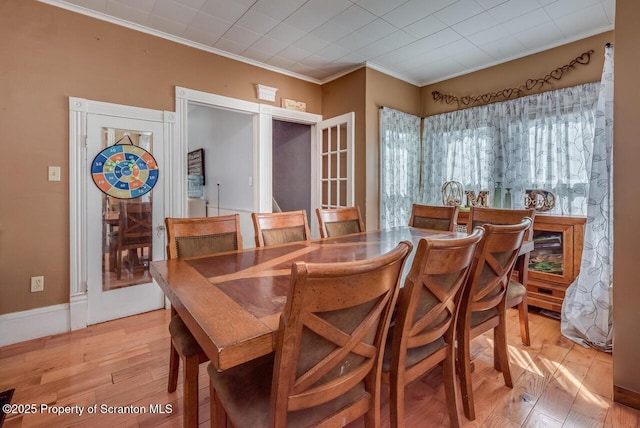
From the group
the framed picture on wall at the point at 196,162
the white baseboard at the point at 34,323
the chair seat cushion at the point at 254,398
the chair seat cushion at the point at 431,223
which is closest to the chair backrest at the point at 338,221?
the chair seat cushion at the point at 431,223

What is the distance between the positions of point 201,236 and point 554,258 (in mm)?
3017

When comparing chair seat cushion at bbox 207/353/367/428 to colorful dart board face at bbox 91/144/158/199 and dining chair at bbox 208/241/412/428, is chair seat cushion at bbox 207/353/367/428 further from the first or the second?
colorful dart board face at bbox 91/144/158/199

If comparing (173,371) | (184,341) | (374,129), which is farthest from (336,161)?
(184,341)

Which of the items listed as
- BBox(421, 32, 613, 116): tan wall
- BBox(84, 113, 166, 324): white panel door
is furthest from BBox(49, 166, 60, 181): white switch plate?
BBox(421, 32, 613, 116): tan wall

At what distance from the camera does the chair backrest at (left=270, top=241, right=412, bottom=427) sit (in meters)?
0.79

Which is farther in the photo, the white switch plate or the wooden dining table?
the white switch plate

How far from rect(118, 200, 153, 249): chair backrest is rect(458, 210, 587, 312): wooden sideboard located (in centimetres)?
367

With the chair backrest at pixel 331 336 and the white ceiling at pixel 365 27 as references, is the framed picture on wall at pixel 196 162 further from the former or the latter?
the chair backrest at pixel 331 336

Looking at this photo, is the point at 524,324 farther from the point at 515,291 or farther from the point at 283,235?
the point at 283,235

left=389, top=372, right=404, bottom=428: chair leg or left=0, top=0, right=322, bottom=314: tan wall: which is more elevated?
left=0, top=0, right=322, bottom=314: tan wall

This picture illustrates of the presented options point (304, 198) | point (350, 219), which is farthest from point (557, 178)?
point (304, 198)

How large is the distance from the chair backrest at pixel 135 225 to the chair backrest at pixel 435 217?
2580mm

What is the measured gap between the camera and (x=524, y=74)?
3.36 m

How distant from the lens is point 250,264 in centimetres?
159
